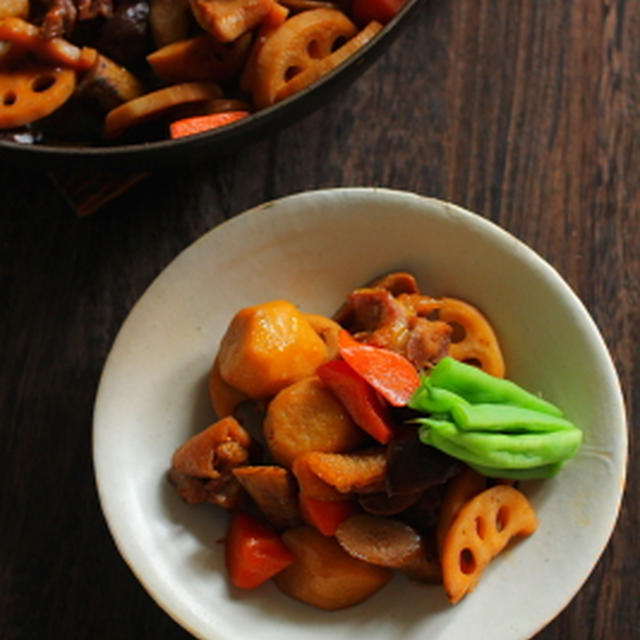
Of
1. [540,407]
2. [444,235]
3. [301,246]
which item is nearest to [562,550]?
[540,407]

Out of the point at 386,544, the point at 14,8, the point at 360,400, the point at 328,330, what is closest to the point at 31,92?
the point at 14,8

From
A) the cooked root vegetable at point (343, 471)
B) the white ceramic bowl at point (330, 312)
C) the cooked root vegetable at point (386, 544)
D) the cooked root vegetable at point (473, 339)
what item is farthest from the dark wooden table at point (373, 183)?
the cooked root vegetable at point (343, 471)

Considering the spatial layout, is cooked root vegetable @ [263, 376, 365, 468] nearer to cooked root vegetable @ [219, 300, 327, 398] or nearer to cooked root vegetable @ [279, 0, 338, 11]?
cooked root vegetable @ [219, 300, 327, 398]

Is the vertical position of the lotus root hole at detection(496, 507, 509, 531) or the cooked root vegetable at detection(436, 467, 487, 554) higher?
the cooked root vegetable at detection(436, 467, 487, 554)

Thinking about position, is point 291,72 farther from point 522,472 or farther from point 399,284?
point 522,472

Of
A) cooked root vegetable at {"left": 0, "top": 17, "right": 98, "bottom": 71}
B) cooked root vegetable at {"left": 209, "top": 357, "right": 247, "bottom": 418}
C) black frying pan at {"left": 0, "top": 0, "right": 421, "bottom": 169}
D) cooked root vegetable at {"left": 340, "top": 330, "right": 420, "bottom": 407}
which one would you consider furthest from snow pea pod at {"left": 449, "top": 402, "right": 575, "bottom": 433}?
cooked root vegetable at {"left": 0, "top": 17, "right": 98, "bottom": 71}
